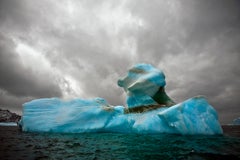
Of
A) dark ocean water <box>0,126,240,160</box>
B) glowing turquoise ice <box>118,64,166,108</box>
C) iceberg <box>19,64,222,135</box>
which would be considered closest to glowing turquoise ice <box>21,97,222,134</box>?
iceberg <box>19,64,222,135</box>

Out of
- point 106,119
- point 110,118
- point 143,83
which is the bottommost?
point 106,119

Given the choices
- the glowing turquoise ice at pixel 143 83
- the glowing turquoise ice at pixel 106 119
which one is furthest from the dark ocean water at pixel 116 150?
the glowing turquoise ice at pixel 143 83

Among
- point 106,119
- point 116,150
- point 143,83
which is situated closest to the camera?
point 116,150

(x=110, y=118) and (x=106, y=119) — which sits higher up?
(x=110, y=118)

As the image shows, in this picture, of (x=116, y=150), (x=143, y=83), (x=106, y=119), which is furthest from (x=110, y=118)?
(x=116, y=150)

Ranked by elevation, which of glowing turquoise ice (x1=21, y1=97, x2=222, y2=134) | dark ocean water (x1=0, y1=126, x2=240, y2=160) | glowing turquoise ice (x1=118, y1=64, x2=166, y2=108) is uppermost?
glowing turquoise ice (x1=118, y1=64, x2=166, y2=108)

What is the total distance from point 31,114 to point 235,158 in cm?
1551

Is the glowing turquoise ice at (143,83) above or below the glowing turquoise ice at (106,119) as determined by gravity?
above

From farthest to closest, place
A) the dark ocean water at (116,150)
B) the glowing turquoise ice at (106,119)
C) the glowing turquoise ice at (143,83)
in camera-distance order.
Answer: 1. the glowing turquoise ice at (143,83)
2. the glowing turquoise ice at (106,119)
3. the dark ocean water at (116,150)

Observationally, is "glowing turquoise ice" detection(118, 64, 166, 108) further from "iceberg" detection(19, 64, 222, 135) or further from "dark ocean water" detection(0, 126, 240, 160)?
"dark ocean water" detection(0, 126, 240, 160)

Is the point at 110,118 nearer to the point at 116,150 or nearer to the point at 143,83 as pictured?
the point at 143,83

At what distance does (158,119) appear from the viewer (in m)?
14.4

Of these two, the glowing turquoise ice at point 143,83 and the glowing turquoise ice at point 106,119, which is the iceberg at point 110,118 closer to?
the glowing turquoise ice at point 106,119

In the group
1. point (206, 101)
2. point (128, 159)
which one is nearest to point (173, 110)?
point (206, 101)
